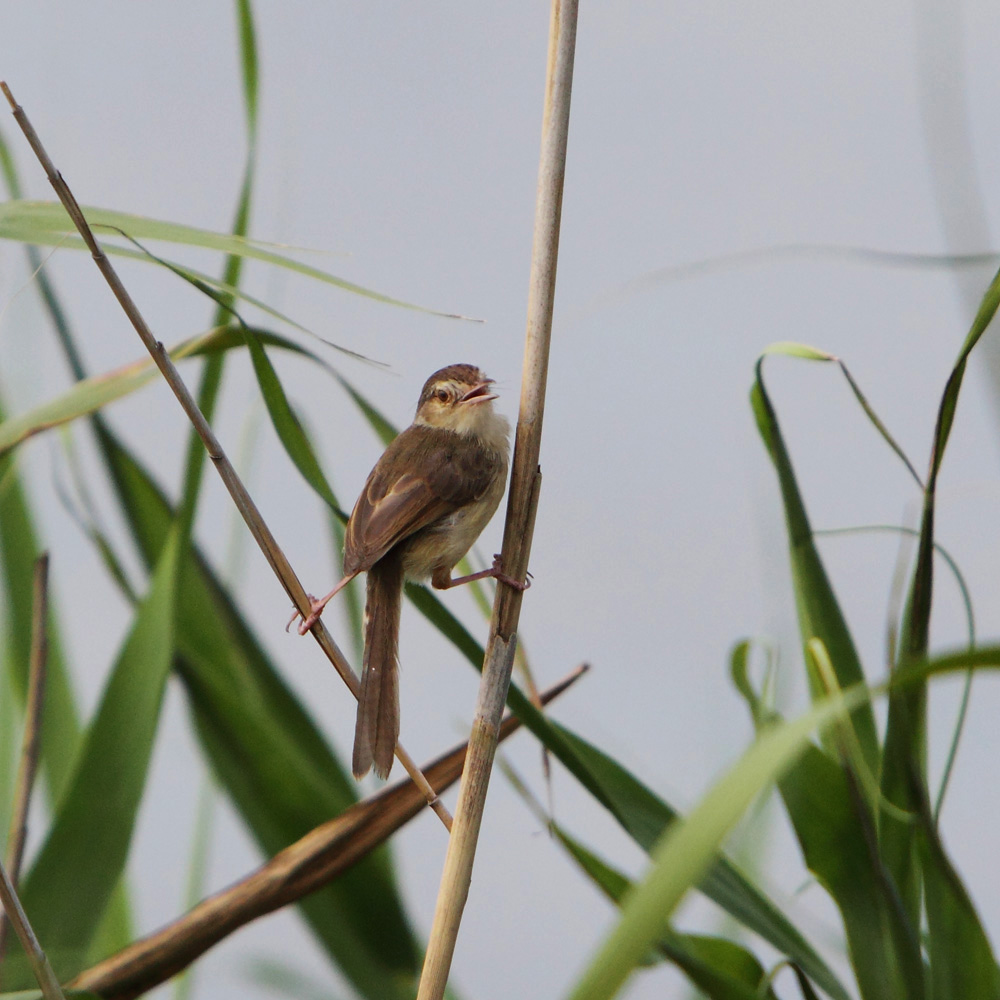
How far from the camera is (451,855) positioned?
2.55 ft

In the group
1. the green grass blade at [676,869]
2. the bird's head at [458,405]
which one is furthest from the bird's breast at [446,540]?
the green grass blade at [676,869]

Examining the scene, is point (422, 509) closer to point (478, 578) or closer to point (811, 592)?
point (478, 578)

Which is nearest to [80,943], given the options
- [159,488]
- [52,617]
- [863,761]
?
[52,617]

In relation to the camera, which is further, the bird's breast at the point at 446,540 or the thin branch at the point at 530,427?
the bird's breast at the point at 446,540

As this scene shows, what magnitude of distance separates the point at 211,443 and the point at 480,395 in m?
0.71

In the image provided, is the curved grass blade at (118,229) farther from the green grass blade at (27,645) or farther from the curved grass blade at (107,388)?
the green grass blade at (27,645)

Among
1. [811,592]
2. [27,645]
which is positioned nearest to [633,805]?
[811,592]

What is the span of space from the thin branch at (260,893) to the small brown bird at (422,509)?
4.6 inches

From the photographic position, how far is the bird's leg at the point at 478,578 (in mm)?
921

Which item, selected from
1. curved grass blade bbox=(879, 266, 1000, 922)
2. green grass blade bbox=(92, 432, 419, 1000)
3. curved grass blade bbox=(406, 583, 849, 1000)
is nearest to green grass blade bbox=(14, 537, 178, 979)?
green grass blade bbox=(92, 432, 419, 1000)

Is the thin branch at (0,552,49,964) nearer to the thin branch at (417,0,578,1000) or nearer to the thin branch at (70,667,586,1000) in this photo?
the thin branch at (70,667,586,1000)

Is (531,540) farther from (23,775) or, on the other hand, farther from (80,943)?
(80,943)

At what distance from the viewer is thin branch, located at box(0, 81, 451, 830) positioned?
2.68ft

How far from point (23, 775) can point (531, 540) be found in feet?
2.11
